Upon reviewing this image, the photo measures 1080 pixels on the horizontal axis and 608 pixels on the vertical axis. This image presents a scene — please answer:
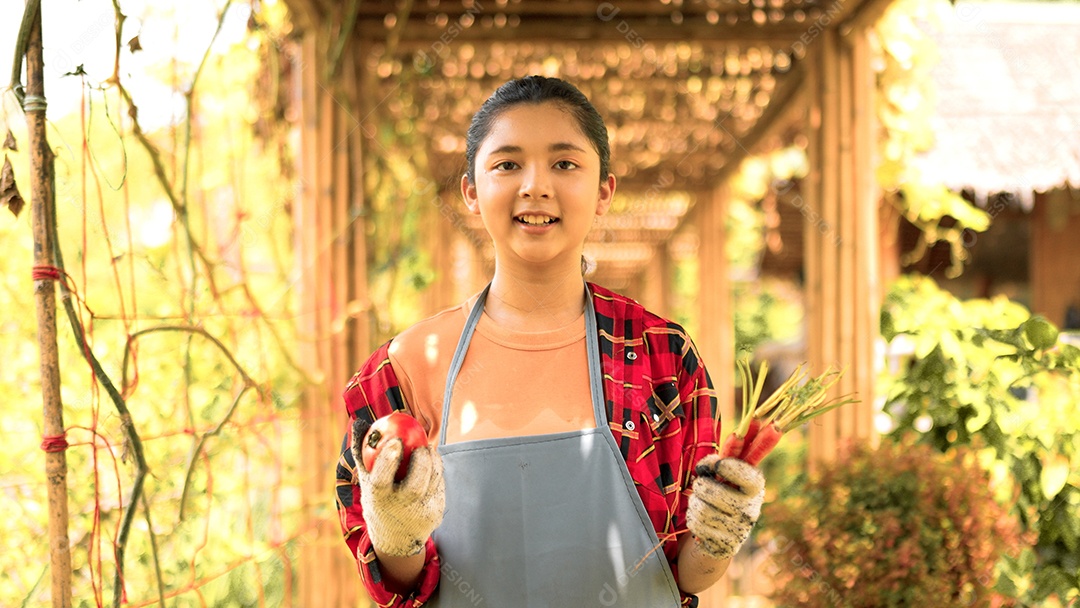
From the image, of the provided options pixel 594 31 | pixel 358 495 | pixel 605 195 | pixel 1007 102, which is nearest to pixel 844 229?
pixel 594 31

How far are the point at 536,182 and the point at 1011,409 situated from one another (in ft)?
7.19

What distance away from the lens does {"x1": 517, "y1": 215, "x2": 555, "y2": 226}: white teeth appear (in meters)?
Answer: 1.39

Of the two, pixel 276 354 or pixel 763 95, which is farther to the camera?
pixel 763 95

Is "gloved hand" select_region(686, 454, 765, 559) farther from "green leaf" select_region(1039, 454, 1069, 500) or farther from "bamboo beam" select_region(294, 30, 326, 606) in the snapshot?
"bamboo beam" select_region(294, 30, 326, 606)

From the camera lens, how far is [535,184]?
136cm

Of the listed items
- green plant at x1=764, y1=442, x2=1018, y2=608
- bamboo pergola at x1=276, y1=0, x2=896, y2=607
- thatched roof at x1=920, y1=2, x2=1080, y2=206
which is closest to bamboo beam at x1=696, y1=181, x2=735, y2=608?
thatched roof at x1=920, y1=2, x2=1080, y2=206

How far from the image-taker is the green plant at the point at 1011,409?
261 cm

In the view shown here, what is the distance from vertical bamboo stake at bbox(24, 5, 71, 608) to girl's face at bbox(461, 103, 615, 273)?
2.34 feet

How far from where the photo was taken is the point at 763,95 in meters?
4.31

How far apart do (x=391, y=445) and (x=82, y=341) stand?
733mm

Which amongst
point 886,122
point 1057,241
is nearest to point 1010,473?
point 886,122

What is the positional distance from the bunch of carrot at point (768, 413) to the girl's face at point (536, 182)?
0.36 m

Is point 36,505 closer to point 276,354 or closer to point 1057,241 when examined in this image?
point 276,354

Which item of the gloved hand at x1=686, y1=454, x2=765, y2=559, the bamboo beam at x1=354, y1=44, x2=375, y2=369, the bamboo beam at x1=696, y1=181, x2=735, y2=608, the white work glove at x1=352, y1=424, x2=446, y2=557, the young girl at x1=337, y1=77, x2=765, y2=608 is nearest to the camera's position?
the white work glove at x1=352, y1=424, x2=446, y2=557
